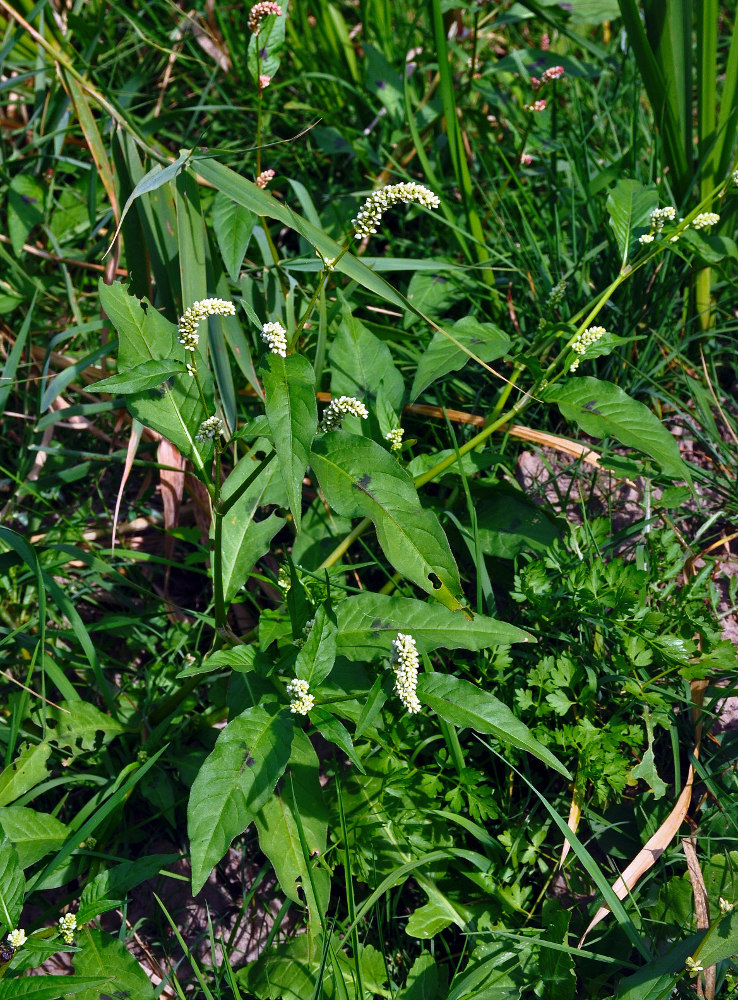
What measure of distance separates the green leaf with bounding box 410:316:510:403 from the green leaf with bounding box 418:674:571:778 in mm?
719

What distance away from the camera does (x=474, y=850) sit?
201cm

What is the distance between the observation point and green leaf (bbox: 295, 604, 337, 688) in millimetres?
1627

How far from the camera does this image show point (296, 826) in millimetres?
1765

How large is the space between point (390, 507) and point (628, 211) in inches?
46.4

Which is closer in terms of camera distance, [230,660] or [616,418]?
[230,660]

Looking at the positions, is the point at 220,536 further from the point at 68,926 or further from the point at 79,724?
the point at 68,926

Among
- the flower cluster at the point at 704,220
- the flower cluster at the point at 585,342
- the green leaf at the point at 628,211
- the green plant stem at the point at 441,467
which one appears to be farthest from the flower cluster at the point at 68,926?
the flower cluster at the point at 704,220

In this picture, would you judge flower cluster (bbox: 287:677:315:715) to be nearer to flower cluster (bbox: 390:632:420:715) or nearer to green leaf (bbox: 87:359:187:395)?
flower cluster (bbox: 390:632:420:715)

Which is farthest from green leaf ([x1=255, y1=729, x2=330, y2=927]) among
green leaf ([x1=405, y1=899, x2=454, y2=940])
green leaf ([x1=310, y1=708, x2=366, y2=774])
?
green leaf ([x1=405, y1=899, x2=454, y2=940])

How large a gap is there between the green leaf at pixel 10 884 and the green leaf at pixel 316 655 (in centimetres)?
69

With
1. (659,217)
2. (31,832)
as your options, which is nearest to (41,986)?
(31,832)

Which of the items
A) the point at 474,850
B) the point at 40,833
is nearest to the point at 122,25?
the point at 40,833

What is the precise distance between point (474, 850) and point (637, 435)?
1.10 meters

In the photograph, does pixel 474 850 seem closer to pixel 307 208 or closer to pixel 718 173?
pixel 307 208
